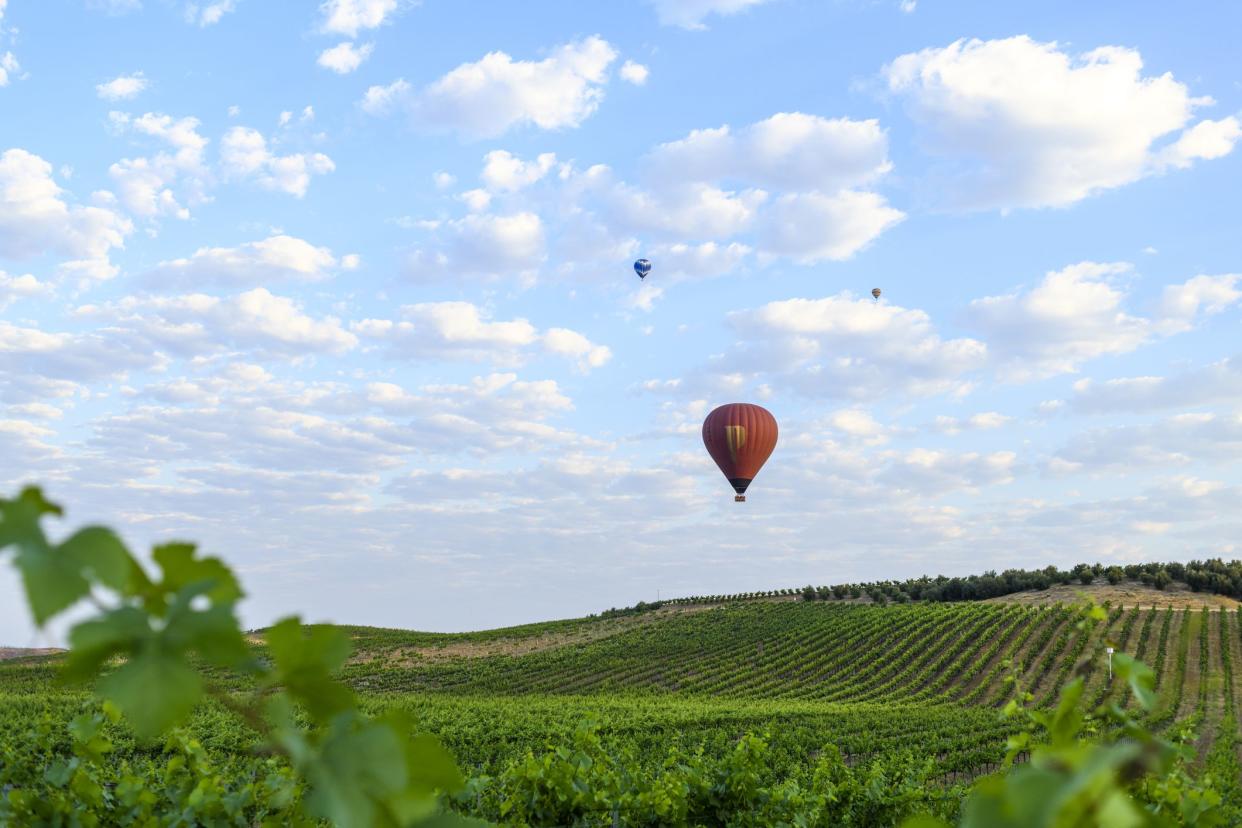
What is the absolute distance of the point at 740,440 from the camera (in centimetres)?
3769

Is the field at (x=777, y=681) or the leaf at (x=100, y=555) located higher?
the leaf at (x=100, y=555)

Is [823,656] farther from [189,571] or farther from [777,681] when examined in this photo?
[189,571]

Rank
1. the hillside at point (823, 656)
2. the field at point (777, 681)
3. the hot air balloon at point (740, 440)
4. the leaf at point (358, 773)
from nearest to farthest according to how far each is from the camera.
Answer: the leaf at point (358, 773)
the field at point (777, 681)
the hot air balloon at point (740, 440)
the hillside at point (823, 656)

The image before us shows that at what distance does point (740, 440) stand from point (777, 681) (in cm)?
1732

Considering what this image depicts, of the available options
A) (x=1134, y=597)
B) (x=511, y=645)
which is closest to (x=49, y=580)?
(x=1134, y=597)

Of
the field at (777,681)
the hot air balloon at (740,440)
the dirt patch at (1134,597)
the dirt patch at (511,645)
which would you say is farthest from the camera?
the dirt patch at (511,645)

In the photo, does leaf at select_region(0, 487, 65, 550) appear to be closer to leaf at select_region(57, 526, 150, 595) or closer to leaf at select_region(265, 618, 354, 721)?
leaf at select_region(57, 526, 150, 595)

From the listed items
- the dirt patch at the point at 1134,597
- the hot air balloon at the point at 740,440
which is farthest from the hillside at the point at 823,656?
the hot air balloon at the point at 740,440

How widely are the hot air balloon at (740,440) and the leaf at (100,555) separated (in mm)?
37251

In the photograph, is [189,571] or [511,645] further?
[511,645]

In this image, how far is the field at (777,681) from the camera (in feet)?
78.5

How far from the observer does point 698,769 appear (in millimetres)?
6125

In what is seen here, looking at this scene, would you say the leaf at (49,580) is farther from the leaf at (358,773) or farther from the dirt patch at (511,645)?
the dirt patch at (511,645)

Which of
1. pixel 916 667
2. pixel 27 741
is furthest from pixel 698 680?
pixel 27 741
